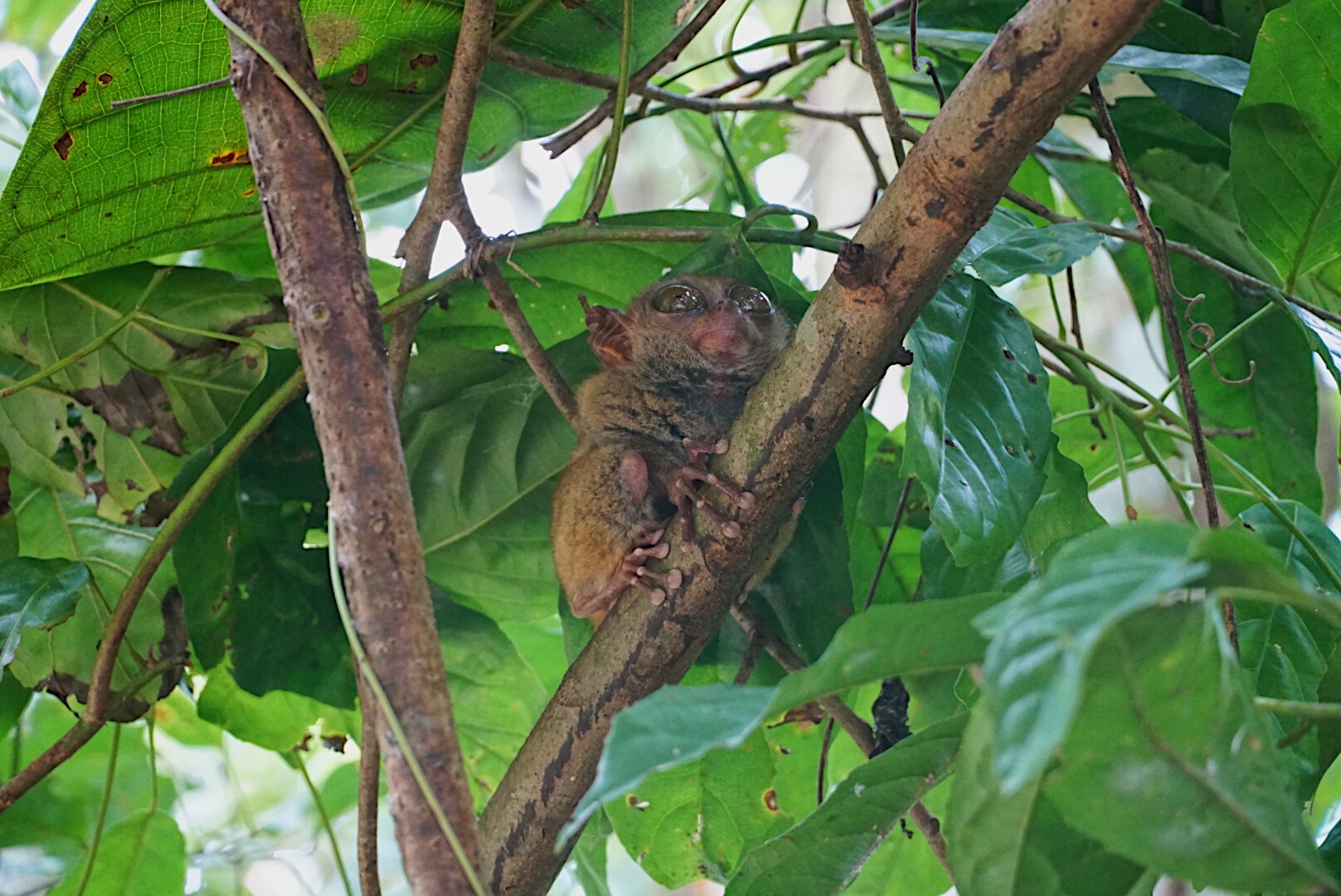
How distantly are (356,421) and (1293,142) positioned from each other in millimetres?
1721

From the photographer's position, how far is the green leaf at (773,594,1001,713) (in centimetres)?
112

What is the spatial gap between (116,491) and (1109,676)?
6.77 ft

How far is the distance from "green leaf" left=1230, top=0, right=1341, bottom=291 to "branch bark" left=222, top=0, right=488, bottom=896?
1.55 meters

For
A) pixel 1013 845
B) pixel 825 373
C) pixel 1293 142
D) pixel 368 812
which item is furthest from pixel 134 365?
pixel 1293 142

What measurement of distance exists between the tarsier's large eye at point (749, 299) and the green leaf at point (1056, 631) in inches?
48.0

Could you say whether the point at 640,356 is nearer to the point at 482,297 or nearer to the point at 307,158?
the point at 482,297

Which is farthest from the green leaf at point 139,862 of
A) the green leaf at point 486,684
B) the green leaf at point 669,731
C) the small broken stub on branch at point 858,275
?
the small broken stub on branch at point 858,275

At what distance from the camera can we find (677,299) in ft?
7.72

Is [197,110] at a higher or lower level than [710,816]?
higher

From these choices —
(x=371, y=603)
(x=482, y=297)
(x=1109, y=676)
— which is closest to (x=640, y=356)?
(x=482, y=297)

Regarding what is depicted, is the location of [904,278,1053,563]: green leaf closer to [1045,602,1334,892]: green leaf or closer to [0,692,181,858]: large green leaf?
[1045,602,1334,892]: green leaf

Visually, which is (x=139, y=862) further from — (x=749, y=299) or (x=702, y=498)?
(x=749, y=299)

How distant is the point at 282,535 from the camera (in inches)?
92.5

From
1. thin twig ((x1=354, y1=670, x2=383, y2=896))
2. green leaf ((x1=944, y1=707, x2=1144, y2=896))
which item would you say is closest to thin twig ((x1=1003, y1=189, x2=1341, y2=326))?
green leaf ((x1=944, y1=707, x2=1144, y2=896))
